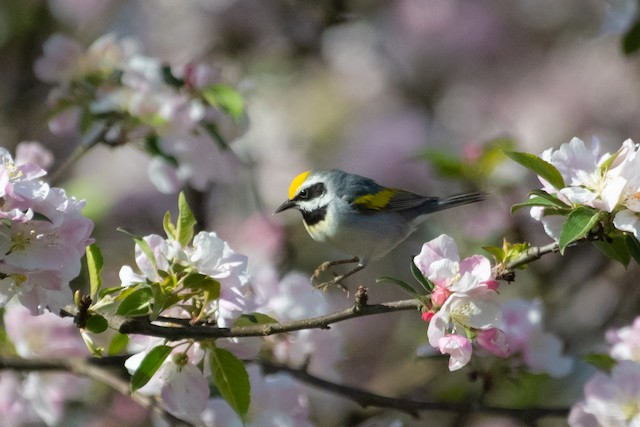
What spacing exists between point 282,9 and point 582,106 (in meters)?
1.94

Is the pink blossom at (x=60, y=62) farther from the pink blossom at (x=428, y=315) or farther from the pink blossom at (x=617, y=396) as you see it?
the pink blossom at (x=617, y=396)

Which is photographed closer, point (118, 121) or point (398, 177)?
point (118, 121)

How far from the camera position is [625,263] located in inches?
71.5

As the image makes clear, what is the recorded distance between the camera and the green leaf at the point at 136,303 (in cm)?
178

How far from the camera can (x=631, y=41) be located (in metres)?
3.05

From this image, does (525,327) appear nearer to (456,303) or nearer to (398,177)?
(456,303)

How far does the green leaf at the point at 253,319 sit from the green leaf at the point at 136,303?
8.5 inches

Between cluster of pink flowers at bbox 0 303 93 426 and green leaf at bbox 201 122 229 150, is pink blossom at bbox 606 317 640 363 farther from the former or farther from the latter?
cluster of pink flowers at bbox 0 303 93 426

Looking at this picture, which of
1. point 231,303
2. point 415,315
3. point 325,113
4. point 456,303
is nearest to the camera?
point 456,303

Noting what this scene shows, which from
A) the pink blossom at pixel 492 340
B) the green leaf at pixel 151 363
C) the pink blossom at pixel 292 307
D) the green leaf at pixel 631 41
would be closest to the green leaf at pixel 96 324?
the green leaf at pixel 151 363

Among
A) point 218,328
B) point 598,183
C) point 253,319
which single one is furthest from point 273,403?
point 598,183

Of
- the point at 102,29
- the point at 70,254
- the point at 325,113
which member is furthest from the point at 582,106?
the point at 70,254

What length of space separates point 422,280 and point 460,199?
132 centimetres

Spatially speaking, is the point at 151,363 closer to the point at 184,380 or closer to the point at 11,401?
the point at 184,380
